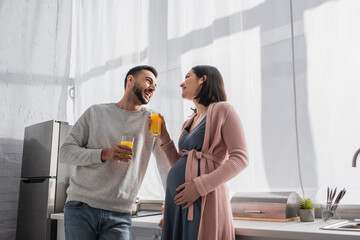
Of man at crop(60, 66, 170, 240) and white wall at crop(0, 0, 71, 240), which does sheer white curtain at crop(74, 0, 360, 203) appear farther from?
white wall at crop(0, 0, 71, 240)

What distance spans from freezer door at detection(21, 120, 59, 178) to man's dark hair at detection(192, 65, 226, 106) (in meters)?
1.50

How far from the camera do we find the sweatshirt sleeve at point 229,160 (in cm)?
136

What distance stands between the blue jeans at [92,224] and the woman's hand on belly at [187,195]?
1.31 ft

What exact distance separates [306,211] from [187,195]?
0.64 metres

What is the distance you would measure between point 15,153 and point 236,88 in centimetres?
215

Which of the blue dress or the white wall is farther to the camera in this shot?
the white wall

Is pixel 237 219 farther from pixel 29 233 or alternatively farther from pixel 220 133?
pixel 29 233

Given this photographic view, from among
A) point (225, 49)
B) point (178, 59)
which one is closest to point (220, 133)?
point (225, 49)

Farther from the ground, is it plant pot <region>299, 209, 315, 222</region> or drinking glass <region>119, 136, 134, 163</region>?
drinking glass <region>119, 136, 134, 163</region>

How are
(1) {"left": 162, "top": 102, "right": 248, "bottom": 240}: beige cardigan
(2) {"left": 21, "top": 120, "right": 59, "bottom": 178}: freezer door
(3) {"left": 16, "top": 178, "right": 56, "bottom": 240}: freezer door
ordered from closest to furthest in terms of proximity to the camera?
1. (1) {"left": 162, "top": 102, "right": 248, "bottom": 240}: beige cardigan
2. (3) {"left": 16, "top": 178, "right": 56, "bottom": 240}: freezer door
3. (2) {"left": 21, "top": 120, "right": 59, "bottom": 178}: freezer door

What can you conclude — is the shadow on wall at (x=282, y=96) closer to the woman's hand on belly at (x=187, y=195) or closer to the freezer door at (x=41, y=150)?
the woman's hand on belly at (x=187, y=195)

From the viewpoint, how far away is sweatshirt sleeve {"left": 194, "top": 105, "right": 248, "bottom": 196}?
1361 millimetres

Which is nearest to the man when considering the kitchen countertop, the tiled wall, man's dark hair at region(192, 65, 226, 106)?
man's dark hair at region(192, 65, 226, 106)

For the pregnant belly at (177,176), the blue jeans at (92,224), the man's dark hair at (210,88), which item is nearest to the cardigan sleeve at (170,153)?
the pregnant belly at (177,176)
